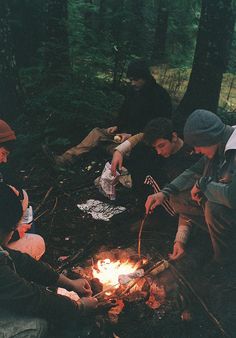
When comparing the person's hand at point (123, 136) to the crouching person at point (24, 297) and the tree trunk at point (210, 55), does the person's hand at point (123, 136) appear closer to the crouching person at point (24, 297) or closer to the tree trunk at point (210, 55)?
the tree trunk at point (210, 55)

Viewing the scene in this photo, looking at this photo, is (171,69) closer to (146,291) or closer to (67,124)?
(67,124)

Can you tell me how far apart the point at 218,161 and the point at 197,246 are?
119 cm

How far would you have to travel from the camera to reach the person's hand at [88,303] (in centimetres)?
359

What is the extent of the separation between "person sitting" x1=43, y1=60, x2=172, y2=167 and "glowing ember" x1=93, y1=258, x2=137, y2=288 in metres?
2.17

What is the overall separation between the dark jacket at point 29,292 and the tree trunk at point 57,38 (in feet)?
15.5

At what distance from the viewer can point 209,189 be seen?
4102mm

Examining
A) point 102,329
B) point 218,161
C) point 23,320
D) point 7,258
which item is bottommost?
point 102,329

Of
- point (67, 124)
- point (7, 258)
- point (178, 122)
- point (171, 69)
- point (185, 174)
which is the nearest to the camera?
point (7, 258)

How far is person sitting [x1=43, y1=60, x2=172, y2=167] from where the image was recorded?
229 inches

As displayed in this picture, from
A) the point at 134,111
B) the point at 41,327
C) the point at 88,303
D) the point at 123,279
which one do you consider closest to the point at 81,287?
the point at 88,303

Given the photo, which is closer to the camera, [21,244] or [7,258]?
[7,258]

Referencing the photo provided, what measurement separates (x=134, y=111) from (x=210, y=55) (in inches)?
101

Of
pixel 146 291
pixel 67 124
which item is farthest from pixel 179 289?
pixel 67 124

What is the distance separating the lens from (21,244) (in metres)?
4.14
